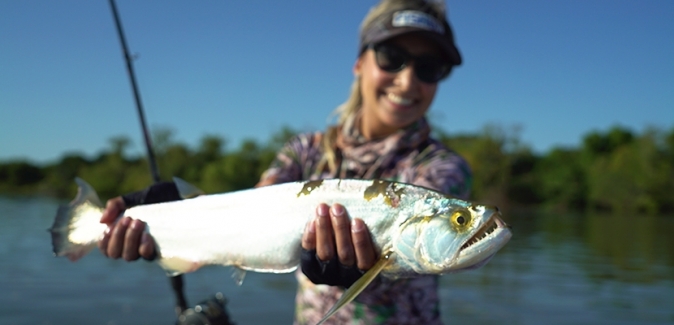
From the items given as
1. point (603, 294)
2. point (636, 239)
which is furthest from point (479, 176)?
point (603, 294)

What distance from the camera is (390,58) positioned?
3.61m

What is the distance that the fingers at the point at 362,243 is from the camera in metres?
2.60

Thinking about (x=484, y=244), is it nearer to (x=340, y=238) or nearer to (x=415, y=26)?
(x=340, y=238)

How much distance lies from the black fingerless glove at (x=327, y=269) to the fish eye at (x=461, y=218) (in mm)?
544

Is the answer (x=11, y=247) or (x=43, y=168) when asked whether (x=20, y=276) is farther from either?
(x=43, y=168)

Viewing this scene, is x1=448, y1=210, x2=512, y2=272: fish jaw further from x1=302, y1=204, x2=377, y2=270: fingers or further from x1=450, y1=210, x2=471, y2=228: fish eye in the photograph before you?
x1=302, y1=204, x2=377, y2=270: fingers

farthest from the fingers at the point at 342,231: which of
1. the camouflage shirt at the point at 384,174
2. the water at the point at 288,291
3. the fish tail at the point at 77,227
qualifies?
the water at the point at 288,291

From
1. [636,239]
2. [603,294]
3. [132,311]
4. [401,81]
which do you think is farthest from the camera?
[636,239]

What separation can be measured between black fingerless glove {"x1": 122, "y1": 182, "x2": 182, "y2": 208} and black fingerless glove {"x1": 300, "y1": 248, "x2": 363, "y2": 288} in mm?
1070

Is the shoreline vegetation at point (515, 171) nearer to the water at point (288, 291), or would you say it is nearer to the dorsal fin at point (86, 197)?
the water at point (288, 291)

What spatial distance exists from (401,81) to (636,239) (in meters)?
29.8

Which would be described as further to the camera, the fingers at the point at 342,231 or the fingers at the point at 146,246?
the fingers at the point at 146,246

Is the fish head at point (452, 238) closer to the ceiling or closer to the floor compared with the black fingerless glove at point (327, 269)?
closer to the ceiling

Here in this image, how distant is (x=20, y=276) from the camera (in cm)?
1477
